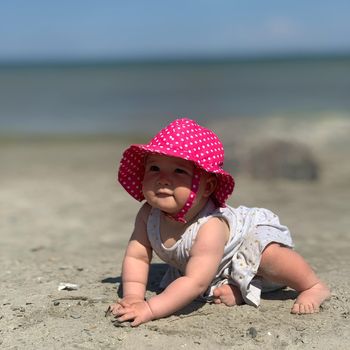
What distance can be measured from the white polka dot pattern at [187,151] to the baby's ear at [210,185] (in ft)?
0.07

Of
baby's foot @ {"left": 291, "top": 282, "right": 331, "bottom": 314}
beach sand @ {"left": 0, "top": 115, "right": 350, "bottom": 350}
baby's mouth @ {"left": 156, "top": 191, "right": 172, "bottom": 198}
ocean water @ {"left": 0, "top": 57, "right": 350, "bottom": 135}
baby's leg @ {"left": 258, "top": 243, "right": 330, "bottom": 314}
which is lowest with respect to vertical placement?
beach sand @ {"left": 0, "top": 115, "right": 350, "bottom": 350}

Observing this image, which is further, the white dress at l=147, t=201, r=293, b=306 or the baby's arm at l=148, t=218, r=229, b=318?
the white dress at l=147, t=201, r=293, b=306

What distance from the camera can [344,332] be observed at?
3.06 meters

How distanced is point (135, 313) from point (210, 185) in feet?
2.39

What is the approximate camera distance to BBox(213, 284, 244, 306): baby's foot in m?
3.38

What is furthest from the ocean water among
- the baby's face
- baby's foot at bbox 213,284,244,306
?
the baby's face

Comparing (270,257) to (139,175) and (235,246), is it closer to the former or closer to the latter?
(235,246)

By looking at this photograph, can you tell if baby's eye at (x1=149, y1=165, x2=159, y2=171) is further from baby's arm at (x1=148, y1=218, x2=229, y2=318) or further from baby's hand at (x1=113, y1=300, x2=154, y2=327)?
baby's hand at (x1=113, y1=300, x2=154, y2=327)

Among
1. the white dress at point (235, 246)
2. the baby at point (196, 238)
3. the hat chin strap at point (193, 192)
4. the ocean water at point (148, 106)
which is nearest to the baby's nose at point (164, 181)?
the baby at point (196, 238)

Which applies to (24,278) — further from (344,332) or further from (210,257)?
(344,332)

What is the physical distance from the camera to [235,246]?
3.39 metres

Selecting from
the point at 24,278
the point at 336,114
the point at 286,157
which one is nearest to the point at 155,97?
the point at 336,114

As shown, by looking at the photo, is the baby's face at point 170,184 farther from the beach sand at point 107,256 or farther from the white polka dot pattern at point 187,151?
the beach sand at point 107,256

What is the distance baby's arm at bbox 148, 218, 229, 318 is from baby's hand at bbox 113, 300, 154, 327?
27mm
